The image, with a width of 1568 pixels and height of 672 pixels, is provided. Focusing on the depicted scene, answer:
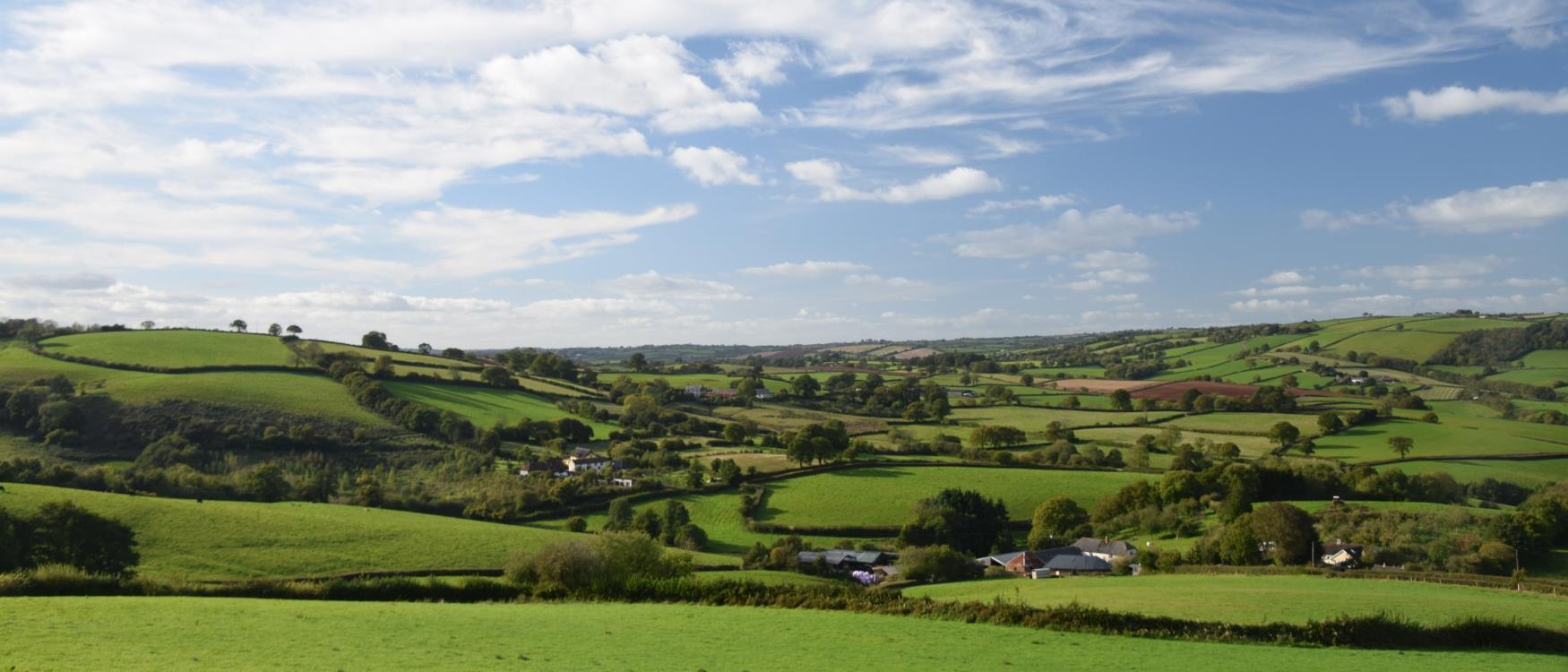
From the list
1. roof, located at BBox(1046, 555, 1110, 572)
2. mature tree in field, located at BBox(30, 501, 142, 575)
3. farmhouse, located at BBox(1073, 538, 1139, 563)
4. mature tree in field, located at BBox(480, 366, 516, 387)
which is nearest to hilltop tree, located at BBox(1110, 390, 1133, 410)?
farmhouse, located at BBox(1073, 538, 1139, 563)

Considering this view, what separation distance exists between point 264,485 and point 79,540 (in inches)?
785

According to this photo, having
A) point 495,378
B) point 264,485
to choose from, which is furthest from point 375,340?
point 264,485

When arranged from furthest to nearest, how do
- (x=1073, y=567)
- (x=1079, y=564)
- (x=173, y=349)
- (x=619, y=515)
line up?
(x=173, y=349)
(x=619, y=515)
(x=1079, y=564)
(x=1073, y=567)

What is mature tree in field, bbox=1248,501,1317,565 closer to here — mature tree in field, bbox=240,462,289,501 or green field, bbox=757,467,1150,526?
green field, bbox=757,467,1150,526

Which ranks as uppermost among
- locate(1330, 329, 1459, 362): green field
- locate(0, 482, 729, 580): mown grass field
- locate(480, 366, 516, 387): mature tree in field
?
locate(1330, 329, 1459, 362): green field

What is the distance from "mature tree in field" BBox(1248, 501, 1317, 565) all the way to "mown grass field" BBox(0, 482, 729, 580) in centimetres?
3091

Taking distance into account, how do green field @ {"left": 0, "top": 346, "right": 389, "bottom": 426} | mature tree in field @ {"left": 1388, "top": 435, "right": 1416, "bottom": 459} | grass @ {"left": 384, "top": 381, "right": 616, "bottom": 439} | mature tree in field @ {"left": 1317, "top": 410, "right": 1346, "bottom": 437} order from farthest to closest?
grass @ {"left": 384, "top": 381, "right": 616, "bottom": 439}, mature tree in field @ {"left": 1317, "top": 410, "right": 1346, "bottom": 437}, green field @ {"left": 0, "top": 346, "right": 389, "bottom": 426}, mature tree in field @ {"left": 1388, "top": 435, "right": 1416, "bottom": 459}

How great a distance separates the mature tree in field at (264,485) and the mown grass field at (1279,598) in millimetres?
44443

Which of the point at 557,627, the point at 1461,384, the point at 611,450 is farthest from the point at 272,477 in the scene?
the point at 1461,384

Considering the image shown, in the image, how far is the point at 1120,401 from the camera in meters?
110

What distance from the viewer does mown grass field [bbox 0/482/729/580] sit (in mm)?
42844

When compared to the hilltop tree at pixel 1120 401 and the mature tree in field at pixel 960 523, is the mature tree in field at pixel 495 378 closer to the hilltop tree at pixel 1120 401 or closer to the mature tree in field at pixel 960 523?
the mature tree in field at pixel 960 523

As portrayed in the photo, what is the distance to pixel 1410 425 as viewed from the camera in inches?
3408

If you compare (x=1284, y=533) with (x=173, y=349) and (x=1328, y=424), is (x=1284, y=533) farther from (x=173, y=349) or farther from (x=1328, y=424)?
(x=173, y=349)
